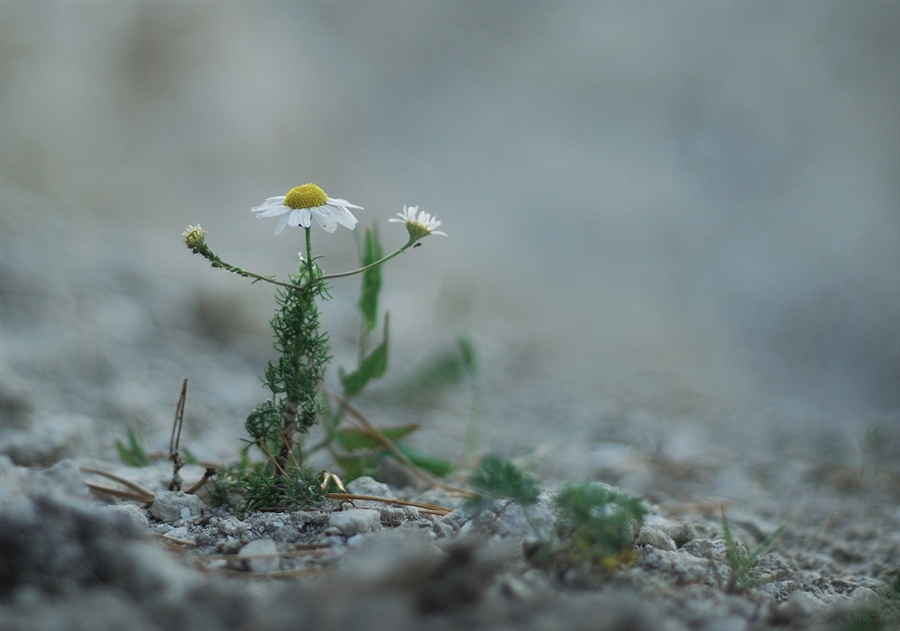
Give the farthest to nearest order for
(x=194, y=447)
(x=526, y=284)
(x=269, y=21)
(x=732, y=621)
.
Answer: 1. (x=269, y=21)
2. (x=526, y=284)
3. (x=194, y=447)
4. (x=732, y=621)

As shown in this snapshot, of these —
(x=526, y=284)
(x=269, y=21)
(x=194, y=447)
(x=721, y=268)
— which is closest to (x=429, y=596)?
(x=194, y=447)

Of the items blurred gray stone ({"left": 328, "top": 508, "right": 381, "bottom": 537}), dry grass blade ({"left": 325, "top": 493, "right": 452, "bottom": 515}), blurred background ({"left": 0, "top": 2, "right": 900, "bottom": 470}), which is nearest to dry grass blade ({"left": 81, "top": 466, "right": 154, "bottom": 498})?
dry grass blade ({"left": 325, "top": 493, "right": 452, "bottom": 515})

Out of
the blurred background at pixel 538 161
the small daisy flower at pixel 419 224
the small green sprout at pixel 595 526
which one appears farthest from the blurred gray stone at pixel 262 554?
the blurred background at pixel 538 161

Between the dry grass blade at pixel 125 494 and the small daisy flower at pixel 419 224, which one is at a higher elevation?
the small daisy flower at pixel 419 224

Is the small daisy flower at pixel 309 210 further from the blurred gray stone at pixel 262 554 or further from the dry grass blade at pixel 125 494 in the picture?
the dry grass blade at pixel 125 494

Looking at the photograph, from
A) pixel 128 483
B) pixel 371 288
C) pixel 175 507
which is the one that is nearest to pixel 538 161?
pixel 371 288

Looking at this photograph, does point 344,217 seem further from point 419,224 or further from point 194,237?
point 194,237

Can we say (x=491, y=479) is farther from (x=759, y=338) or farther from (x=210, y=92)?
(x=210, y=92)
